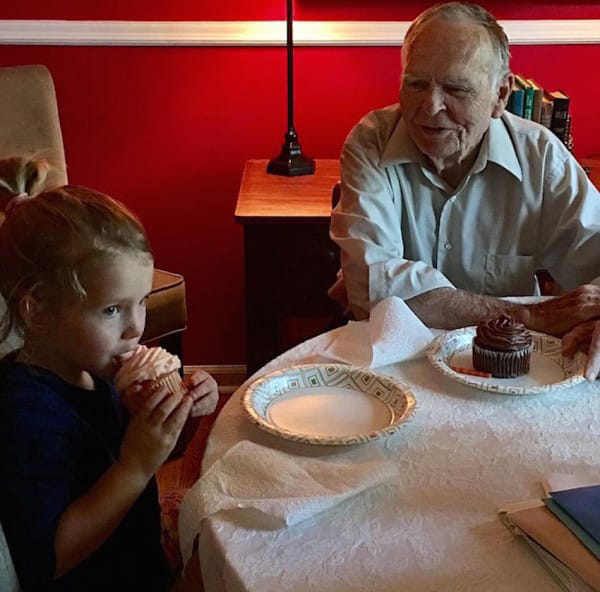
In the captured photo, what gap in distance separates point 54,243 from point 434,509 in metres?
0.55

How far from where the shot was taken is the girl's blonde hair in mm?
1105

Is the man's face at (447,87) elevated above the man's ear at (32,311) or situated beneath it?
elevated above

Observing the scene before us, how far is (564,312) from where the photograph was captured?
1540 mm

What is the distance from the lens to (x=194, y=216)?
2.88m

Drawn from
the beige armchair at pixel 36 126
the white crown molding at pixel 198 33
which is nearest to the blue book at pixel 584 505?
the beige armchair at pixel 36 126

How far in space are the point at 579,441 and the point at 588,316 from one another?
37 centimetres

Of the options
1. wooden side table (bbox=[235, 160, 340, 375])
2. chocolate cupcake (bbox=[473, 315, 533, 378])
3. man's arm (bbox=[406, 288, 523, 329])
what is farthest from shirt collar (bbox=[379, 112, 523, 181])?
chocolate cupcake (bbox=[473, 315, 533, 378])

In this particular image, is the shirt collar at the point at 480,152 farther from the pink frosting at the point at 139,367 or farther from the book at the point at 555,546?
the book at the point at 555,546

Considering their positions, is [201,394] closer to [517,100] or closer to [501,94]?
[501,94]

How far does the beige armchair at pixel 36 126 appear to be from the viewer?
2.48 meters

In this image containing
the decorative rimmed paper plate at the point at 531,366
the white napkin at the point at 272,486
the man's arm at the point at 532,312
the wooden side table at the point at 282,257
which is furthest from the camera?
the wooden side table at the point at 282,257

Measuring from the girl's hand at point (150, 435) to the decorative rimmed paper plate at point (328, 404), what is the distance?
130 millimetres

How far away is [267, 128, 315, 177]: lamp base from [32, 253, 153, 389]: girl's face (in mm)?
1465

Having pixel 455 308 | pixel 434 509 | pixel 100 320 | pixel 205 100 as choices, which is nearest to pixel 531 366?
pixel 455 308
